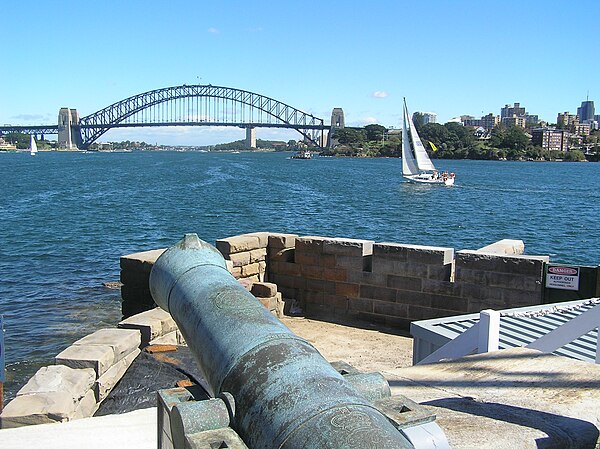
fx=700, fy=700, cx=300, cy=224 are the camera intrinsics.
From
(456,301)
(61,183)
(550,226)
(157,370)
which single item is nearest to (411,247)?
(456,301)

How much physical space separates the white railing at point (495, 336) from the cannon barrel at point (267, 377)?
2056 millimetres

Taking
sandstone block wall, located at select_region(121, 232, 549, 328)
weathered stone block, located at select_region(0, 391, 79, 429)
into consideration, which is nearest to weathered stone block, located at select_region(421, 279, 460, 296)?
sandstone block wall, located at select_region(121, 232, 549, 328)

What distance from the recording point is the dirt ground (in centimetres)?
732

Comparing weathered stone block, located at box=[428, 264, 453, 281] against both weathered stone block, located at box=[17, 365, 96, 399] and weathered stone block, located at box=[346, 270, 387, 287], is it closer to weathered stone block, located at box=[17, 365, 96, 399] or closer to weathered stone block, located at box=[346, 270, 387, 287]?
weathered stone block, located at box=[346, 270, 387, 287]

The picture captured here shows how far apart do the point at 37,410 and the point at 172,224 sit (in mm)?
24378

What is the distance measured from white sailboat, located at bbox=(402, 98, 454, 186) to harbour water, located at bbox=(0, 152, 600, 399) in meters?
2.63

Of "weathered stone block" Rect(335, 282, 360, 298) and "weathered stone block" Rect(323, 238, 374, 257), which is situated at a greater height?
"weathered stone block" Rect(323, 238, 374, 257)

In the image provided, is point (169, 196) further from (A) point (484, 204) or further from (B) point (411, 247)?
(B) point (411, 247)

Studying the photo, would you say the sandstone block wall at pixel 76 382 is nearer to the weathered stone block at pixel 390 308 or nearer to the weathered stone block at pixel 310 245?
the weathered stone block at pixel 310 245

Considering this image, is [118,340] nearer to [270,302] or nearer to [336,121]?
[270,302]

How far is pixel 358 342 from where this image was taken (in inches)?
318

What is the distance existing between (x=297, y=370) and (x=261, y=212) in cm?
3174

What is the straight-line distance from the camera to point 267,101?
437 feet

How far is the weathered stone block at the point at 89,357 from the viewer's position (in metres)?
5.48
